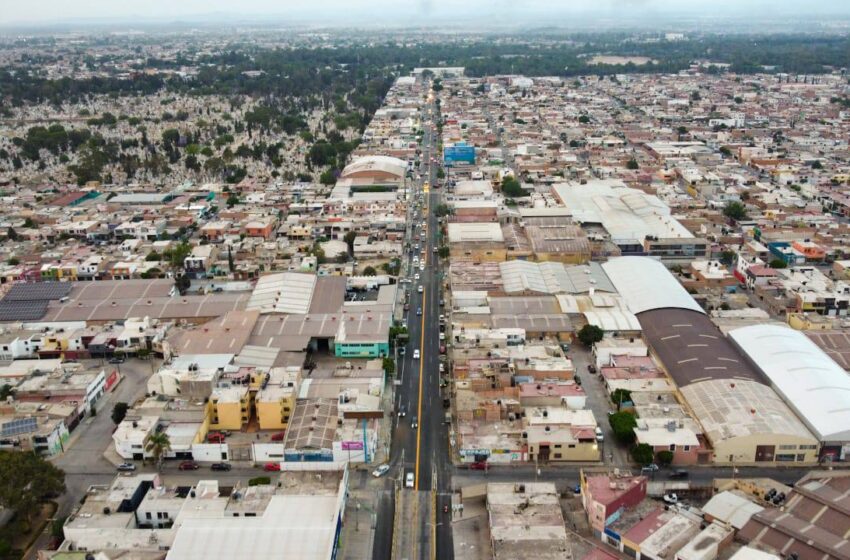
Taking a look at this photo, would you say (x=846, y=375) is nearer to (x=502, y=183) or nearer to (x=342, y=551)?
(x=342, y=551)

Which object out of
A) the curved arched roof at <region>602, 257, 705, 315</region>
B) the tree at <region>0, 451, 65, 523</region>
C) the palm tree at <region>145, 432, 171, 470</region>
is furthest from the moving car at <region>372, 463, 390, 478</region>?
the curved arched roof at <region>602, 257, 705, 315</region>

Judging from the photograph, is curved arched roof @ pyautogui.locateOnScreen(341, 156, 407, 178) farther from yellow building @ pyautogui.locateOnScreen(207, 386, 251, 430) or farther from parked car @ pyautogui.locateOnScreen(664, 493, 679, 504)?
parked car @ pyautogui.locateOnScreen(664, 493, 679, 504)

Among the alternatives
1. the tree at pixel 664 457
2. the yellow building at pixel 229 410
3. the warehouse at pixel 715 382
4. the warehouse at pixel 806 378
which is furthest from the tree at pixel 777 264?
the yellow building at pixel 229 410

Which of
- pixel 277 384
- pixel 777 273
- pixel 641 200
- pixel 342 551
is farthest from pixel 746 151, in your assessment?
pixel 342 551

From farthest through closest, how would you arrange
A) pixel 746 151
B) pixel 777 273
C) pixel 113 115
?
pixel 113 115, pixel 746 151, pixel 777 273

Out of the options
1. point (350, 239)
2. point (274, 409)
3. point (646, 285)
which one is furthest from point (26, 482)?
point (646, 285)

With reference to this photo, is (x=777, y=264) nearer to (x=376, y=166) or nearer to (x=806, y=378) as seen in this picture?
(x=806, y=378)
